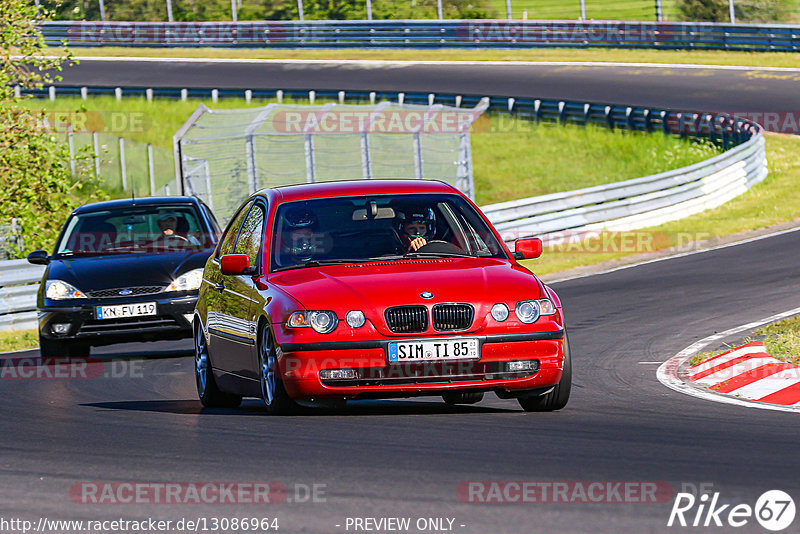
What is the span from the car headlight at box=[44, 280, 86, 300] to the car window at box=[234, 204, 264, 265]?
13.5 feet

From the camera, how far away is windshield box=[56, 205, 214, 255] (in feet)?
47.1

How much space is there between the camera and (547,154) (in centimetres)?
3697

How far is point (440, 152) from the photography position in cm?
2641

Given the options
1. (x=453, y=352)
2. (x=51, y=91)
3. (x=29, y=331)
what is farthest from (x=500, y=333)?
(x=51, y=91)

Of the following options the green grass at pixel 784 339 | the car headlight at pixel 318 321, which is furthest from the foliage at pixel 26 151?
the car headlight at pixel 318 321

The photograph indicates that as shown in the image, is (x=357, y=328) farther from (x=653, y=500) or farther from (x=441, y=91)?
(x=441, y=91)

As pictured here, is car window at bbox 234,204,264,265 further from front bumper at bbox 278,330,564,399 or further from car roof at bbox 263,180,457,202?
front bumper at bbox 278,330,564,399

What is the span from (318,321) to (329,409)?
104 cm

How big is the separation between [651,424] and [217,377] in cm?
322

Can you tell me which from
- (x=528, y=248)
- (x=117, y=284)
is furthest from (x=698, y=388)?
(x=117, y=284)

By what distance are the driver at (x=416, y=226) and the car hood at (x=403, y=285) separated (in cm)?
41

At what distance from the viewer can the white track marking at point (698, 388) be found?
8766 mm

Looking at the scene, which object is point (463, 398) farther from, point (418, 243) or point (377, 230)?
point (377, 230)

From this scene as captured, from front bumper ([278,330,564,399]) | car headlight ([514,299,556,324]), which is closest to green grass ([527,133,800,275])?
car headlight ([514,299,556,324])
